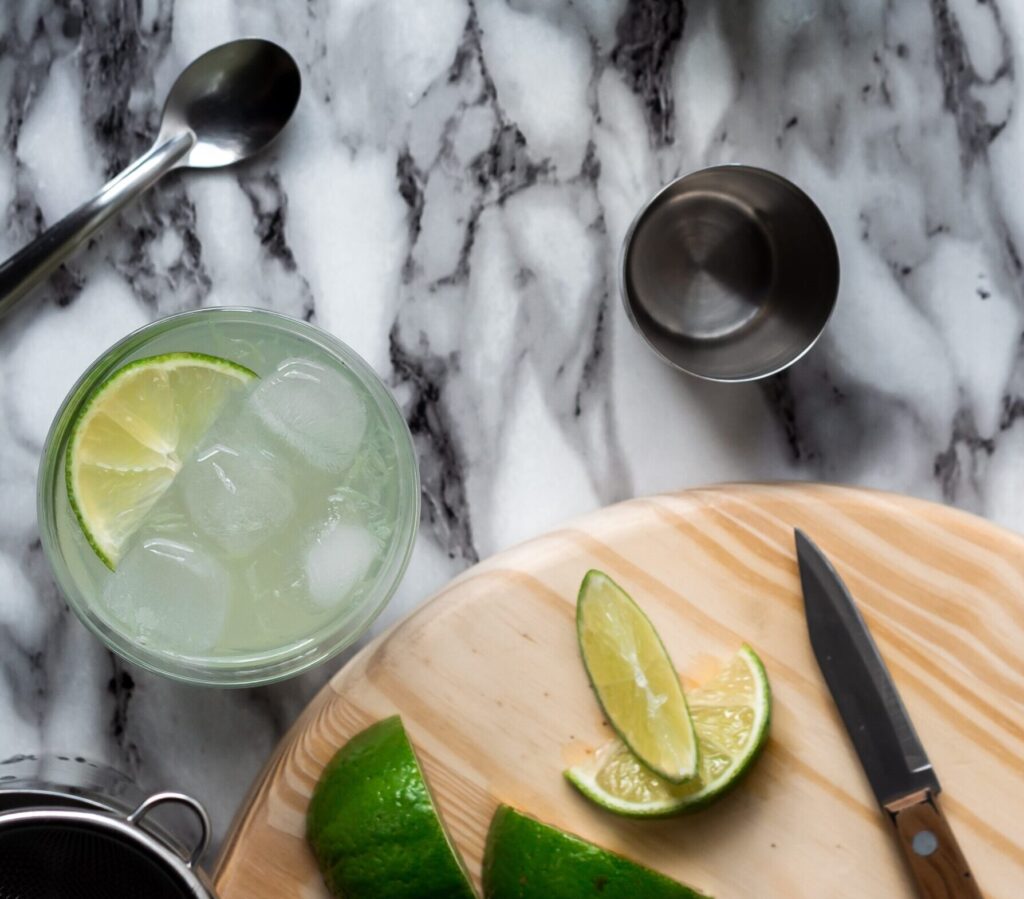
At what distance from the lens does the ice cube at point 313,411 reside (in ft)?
3.95

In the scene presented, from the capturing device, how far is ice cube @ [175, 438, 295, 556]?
119 centimetres

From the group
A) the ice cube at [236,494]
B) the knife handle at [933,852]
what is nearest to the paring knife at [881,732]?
the knife handle at [933,852]

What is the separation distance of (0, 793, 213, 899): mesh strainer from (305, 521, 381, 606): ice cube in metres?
0.27

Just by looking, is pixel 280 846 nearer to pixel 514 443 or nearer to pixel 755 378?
pixel 514 443

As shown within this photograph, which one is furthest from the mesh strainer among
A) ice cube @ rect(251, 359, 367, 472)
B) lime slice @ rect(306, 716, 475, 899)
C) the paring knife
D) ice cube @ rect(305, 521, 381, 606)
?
the paring knife

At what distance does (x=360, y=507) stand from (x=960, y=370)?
0.85 m

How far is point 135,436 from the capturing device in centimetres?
121

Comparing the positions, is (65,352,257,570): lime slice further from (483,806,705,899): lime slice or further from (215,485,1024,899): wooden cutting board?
(483,806,705,899): lime slice

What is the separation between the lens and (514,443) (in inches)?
55.2

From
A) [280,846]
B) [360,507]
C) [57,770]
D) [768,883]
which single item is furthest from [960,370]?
[57,770]

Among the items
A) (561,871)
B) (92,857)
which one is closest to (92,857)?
(92,857)

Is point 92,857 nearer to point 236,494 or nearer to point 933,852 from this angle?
point 236,494

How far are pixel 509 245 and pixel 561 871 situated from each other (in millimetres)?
796

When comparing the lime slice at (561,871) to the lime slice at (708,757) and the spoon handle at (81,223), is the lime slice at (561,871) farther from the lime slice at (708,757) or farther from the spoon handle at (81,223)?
the spoon handle at (81,223)
